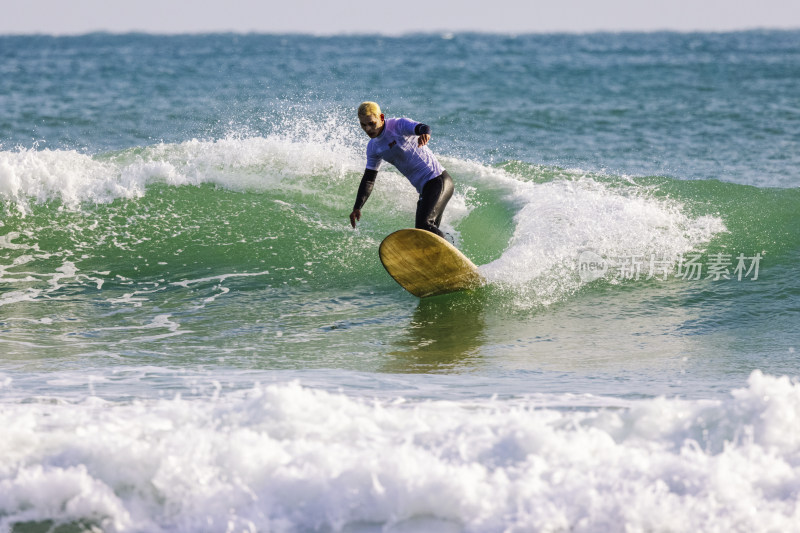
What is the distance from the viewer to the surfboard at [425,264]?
6746 mm

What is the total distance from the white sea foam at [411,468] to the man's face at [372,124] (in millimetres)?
3344

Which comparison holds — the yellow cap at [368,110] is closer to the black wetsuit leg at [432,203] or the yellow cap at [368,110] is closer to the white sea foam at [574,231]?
the black wetsuit leg at [432,203]

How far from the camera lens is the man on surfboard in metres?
6.87

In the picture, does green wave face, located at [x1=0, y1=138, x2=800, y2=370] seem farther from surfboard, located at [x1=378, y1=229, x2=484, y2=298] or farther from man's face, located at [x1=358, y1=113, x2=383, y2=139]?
man's face, located at [x1=358, y1=113, x2=383, y2=139]

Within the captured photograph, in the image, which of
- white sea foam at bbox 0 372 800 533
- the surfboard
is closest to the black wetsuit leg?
the surfboard

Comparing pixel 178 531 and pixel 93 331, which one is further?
pixel 93 331

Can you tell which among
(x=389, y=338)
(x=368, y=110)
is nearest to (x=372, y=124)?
(x=368, y=110)

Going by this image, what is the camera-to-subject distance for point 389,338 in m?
6.23

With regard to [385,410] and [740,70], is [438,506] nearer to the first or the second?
[385,410]

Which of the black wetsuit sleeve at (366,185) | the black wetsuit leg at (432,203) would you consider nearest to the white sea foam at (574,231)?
the black wetsuit leg at (432,203)

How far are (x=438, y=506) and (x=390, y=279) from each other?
4565mm

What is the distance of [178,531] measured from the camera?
10.7ft

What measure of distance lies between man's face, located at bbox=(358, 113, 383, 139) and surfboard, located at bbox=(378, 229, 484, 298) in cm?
87

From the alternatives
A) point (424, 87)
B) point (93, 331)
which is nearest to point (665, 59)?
point (424, 87)
